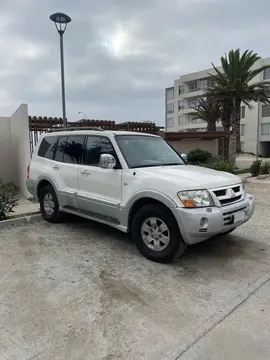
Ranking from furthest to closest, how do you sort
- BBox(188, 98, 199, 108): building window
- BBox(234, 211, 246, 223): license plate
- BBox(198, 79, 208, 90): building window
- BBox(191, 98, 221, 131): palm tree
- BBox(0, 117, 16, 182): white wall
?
BBox(198, 79, 208, 90): building window → BBox(188, 98, 199, 108): building window → BBox(191, 98, 221, 131): palm tree → BBox(0, 117, 16, 182): white wall → BBox(234, 211, 246, 223): license plate

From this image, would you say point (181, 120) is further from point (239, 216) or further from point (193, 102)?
point (239, 216)

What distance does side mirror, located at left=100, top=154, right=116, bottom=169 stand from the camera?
4.41m

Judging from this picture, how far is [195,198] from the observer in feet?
12.2

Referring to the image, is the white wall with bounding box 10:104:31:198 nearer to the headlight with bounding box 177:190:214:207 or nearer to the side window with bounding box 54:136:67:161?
the side window with bounding box 54:136:67:161

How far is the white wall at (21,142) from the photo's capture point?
28.3ft

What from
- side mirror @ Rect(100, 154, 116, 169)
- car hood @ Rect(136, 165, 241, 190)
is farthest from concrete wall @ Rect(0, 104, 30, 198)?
car hood @ Rect(136, 165, 241, 190)

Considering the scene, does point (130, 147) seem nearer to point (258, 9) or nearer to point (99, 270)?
point (99, 270)

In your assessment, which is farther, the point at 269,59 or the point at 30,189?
the point at 269,59

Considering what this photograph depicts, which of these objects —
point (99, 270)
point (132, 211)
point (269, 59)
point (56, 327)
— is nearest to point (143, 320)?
point (56, 327)

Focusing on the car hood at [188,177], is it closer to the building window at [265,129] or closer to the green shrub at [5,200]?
the green shrub at [5,200]

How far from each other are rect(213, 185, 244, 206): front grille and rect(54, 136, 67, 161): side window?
10.2 feet

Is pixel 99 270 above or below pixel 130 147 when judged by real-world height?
below

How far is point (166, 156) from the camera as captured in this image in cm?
509

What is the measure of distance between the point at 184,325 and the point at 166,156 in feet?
9.56
